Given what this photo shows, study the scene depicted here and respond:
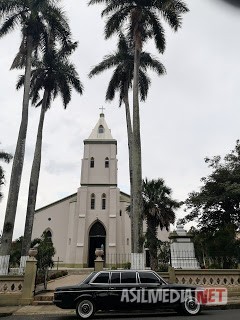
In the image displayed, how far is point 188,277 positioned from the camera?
503 inches

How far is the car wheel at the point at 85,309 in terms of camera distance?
888cm

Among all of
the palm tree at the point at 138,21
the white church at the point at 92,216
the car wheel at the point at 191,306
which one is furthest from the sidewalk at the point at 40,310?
the white church at the point at 92,216

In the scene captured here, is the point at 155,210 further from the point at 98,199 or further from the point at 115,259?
the point at 98,199

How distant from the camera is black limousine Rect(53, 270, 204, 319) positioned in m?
8.95

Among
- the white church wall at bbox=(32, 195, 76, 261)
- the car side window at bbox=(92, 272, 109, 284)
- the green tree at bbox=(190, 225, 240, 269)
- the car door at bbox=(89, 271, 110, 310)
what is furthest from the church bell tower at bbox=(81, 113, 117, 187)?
the car door at bbox=(89, 271, 110, 310)

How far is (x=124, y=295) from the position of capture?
9.12 m

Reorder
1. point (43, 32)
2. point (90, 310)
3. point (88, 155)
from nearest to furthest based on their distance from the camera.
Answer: point (90, 310), point (43, 32), point (88, 155)

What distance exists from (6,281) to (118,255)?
23.3m

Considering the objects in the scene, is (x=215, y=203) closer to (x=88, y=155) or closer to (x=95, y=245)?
(x=95, y=245)

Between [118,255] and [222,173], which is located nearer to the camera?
[222,173]

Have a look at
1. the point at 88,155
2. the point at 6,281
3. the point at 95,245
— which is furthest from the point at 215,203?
the point at 88,155

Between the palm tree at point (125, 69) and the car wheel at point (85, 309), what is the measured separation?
12801 millimetres

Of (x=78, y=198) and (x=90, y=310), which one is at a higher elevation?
(x=78, y=198)

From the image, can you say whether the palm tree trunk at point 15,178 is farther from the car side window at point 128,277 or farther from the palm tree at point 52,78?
the car side window at point 128,277
